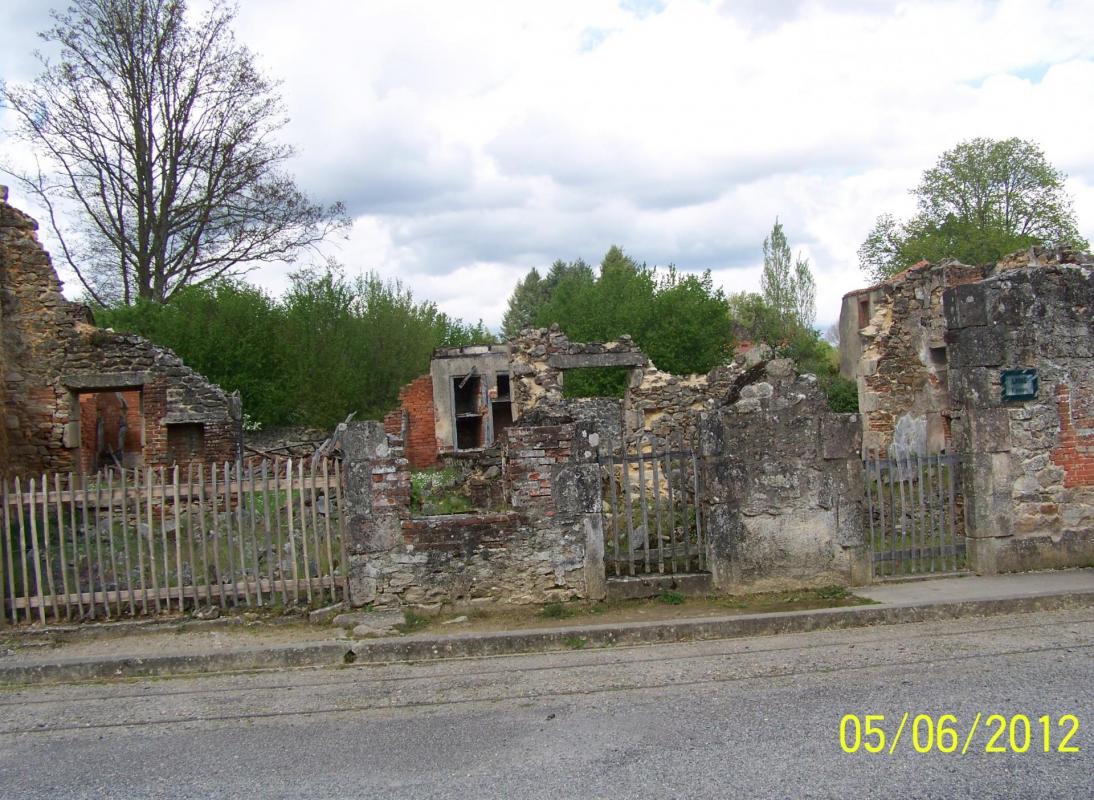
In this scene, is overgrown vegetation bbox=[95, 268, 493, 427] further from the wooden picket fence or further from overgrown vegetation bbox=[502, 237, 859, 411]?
the wooden picket fence

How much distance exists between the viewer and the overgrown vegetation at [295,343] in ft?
76.4

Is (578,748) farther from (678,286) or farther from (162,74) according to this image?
(162,74)

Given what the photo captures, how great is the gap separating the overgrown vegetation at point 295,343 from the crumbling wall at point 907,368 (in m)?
14.5

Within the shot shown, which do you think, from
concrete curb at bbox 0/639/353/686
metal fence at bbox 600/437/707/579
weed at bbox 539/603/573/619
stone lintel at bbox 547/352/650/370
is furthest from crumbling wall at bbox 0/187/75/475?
metal fence at bbox 600/437/707/579

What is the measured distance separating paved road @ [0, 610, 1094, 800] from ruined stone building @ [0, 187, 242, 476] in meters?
10.6

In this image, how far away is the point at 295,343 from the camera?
25.8 meters

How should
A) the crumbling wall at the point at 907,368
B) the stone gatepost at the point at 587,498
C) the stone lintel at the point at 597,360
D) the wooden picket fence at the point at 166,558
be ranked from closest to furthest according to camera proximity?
the wooden picket fence at the point at 166,558
the stone gatepost at the point at 587,498
the crumbling wall at the point at 907,368
the stone lintel at the point at 597,360

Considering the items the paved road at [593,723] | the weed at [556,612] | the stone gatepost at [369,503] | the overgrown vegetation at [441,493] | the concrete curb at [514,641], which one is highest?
the stone gatepost at [369,503]

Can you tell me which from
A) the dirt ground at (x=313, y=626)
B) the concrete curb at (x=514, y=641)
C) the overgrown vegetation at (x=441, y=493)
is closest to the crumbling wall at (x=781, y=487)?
the dirt ground at (x=313, y=626)

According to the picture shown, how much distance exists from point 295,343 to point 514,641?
795 inches

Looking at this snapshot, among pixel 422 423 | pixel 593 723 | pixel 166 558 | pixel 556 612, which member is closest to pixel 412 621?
pixel 556 612

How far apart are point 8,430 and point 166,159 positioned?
14.0 metres

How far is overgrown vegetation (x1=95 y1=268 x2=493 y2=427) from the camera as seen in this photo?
23.3 meters

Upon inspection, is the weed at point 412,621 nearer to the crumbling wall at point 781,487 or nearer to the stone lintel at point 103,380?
the crumbling wall at point 781,487
